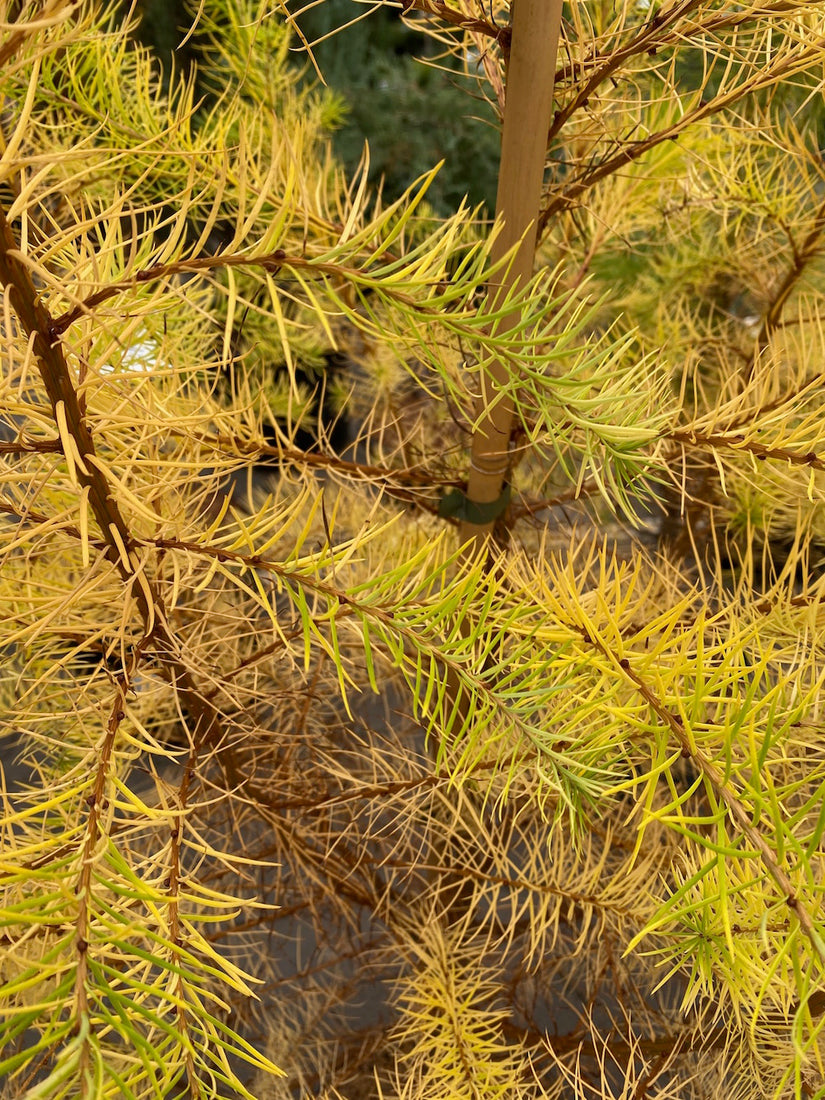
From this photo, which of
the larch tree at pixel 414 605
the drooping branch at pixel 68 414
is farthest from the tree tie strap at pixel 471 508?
the drooping branch at pixel 68 414

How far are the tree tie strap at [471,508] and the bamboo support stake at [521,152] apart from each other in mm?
20

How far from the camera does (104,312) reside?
0.50 ft

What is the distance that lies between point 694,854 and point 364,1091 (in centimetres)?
21

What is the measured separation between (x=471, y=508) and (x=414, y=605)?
10 cm

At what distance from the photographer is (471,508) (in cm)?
29

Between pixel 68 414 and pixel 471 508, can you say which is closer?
pixel 68 414

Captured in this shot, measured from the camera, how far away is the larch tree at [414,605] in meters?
0.15

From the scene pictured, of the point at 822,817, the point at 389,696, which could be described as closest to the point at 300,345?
the point at 389,696

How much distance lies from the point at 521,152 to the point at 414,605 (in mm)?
128

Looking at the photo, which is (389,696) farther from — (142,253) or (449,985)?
(142,253)

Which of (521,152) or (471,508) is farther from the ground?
(521,152)

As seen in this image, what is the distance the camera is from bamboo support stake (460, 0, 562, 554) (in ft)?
0.69

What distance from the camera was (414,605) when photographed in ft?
0.64

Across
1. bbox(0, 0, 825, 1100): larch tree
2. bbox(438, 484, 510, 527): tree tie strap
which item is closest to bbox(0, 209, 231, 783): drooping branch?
bbox(0, 0, 825, 1100): larch tree
